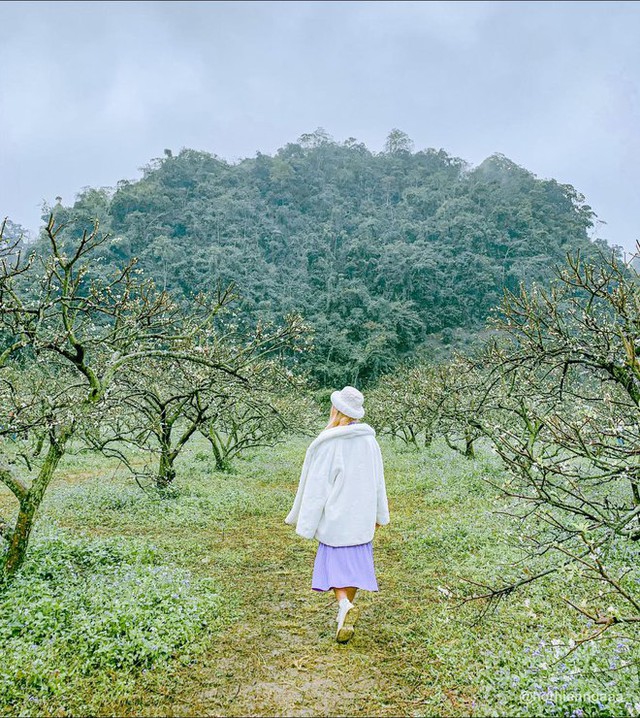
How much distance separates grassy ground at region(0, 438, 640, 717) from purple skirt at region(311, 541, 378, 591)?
1.88 feet

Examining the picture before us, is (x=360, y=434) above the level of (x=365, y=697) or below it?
above

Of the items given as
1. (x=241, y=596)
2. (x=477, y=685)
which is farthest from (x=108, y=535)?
(x=477, y=685)

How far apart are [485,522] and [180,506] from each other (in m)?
6.33

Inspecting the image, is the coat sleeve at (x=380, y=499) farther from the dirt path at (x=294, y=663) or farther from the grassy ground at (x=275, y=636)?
the dirt path at (x=294, y=663)

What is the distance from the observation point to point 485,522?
9.04m

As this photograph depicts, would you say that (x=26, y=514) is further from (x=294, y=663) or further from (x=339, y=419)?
(x=339, y=419)

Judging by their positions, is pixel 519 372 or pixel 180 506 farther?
pixel 519 372

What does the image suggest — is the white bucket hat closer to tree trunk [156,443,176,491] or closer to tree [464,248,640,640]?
tree [464,248,640,640]

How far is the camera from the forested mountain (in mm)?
63094

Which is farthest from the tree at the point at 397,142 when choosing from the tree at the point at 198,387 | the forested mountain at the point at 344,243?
the tree at the point at 198,387

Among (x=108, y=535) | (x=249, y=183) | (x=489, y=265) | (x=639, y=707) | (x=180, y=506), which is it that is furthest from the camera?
(x=249, y=183)

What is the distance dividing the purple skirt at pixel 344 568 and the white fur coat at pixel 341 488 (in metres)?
0.11

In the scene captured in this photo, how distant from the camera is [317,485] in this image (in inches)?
201

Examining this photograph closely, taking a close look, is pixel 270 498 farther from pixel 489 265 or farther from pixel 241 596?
pixel 489 265
